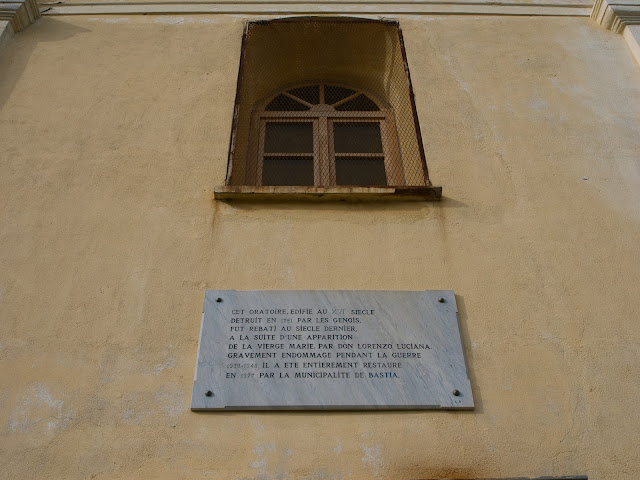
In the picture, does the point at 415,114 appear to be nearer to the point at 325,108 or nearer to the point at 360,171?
the point at 360,171

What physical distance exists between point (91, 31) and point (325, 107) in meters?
2.18

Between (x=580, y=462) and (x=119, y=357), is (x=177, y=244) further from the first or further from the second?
(x=580, y=462)

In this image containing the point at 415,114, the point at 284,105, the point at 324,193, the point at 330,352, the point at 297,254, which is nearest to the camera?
the point at 330,352

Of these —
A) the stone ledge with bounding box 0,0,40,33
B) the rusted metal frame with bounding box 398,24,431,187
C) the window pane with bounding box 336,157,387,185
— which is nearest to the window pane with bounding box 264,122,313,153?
→ the window pane with bounding box 336,157,387,185

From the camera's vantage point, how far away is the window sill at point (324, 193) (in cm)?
439

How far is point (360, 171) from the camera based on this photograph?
5.30 meters

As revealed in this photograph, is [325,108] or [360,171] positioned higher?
[325,108]

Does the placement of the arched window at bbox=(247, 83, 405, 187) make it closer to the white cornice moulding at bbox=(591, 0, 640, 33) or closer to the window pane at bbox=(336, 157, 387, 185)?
the window pane at bbox=(336, 157, 387, 185)

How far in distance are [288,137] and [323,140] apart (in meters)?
0.32

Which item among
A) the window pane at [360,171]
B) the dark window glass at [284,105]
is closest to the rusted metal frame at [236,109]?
the dark window glass at [284,105]

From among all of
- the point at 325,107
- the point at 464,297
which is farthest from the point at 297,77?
the point at 464,297

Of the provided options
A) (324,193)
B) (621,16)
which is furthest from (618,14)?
(324,193)

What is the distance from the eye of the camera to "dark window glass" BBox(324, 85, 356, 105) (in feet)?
20.3

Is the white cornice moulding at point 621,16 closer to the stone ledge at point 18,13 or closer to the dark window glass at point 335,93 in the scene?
the dark window glass at point 335,93
